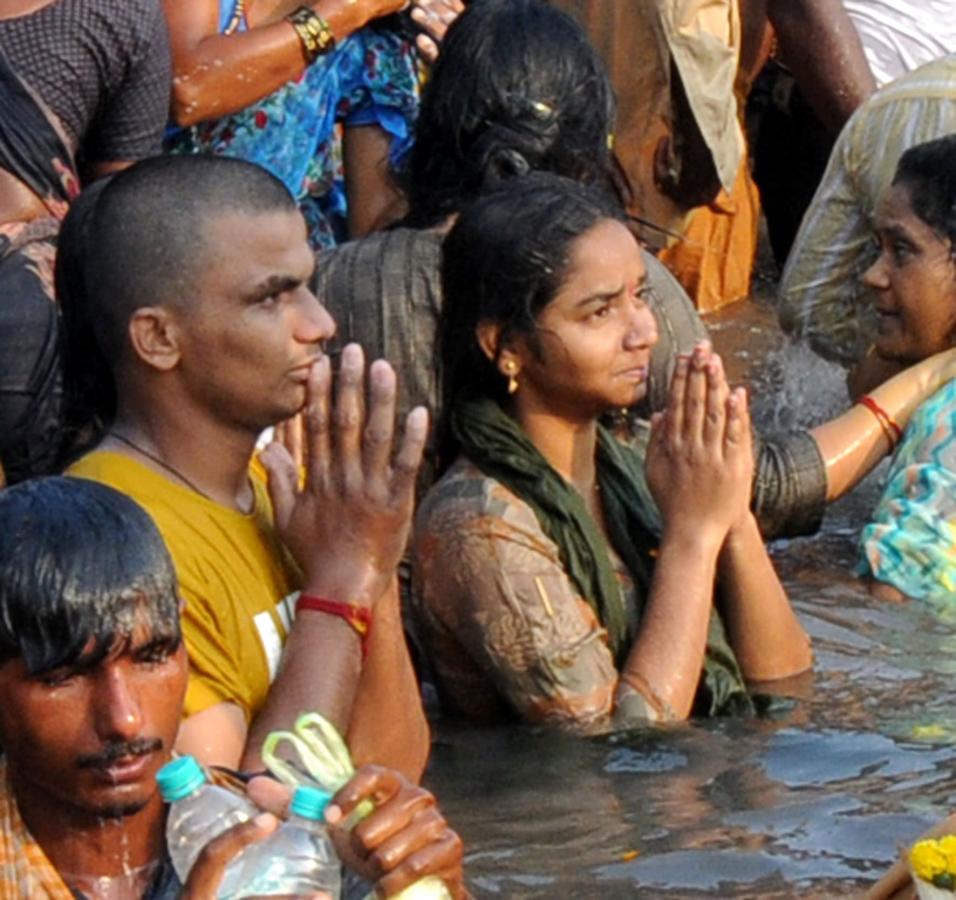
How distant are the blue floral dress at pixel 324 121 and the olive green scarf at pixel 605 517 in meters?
1.66

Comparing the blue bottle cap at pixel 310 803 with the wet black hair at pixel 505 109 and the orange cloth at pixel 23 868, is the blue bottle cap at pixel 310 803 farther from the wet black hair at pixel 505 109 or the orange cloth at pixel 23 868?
the wet black hair at pixel 505 109

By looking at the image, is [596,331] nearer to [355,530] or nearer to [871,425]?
[355,530]

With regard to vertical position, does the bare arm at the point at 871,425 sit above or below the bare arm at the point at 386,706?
below

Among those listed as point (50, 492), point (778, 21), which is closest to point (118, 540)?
point (50, 492)

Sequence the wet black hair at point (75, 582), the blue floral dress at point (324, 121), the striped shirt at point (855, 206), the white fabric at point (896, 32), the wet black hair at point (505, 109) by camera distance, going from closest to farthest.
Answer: the wet black hair at point (75, 582), the wet black hair at point (505, 109), the blue floral dress at point (324, 121), the striped shirt at point (855, 206), the white fabric at point (896, 32)

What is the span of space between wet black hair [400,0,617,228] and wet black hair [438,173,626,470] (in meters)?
0.36

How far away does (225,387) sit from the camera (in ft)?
15.3

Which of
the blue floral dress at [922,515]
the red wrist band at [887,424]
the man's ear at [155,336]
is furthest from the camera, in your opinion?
the red wrist band at [887,424]

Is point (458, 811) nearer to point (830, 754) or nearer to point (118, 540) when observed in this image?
point (830, 754)

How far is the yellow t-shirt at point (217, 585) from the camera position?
176 inches

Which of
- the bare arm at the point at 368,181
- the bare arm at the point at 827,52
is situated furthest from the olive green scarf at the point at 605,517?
the bare arm at the point at 827,52

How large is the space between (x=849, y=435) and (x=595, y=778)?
1455mm

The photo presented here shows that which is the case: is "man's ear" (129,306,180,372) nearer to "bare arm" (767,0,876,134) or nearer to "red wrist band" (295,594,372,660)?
"red wrist band" (295,594,372,660)

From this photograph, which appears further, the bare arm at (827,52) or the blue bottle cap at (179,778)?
the bare arm at (827,52)
